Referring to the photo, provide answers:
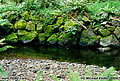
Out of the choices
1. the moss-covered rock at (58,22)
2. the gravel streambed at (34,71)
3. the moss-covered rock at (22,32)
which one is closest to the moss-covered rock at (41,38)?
the moss-covered rock at (22,32)

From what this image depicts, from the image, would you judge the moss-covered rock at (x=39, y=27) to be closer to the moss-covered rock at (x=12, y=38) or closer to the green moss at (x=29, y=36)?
the green moss at (x=29, y=36)

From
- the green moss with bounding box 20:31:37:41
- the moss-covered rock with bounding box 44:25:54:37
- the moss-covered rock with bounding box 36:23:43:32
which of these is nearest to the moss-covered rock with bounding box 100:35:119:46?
the moss-covered rock with bounding box 44:25:54:37

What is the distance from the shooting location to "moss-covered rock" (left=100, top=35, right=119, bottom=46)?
6539 millimetres

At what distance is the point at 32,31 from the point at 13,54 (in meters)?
1.94

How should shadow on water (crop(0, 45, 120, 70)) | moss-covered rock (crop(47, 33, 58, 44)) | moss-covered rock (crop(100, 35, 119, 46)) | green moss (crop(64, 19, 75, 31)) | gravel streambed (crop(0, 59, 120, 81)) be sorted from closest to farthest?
gravel streambed (crop(0, 59, 120, 81)) < shadow on water (crop(0, 45, 120, 70)) < moss-covered rock (crop(100, 35, 119, 46)) < green moss (crop(64, 19, 75, 31)) < moss-covered rock (crop(47, 33, 58, 44))

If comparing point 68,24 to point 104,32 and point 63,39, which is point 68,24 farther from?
point 104,32

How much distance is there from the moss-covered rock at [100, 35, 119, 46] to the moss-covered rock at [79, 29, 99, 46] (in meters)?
0.30

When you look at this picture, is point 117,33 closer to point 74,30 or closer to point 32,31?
point 74,30

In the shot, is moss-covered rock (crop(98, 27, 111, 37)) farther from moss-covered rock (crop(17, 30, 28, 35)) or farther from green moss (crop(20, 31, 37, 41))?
moss-covered rock (crop(17, 30, 28, 35))

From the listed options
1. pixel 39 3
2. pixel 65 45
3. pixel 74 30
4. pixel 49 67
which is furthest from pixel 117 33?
pixel 39 3

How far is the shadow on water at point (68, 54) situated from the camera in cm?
526

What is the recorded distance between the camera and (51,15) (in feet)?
25.0

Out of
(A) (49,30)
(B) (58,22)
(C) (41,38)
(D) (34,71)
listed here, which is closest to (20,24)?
(C) (41,38)

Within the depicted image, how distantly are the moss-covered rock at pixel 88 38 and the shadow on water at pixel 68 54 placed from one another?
35 cm
